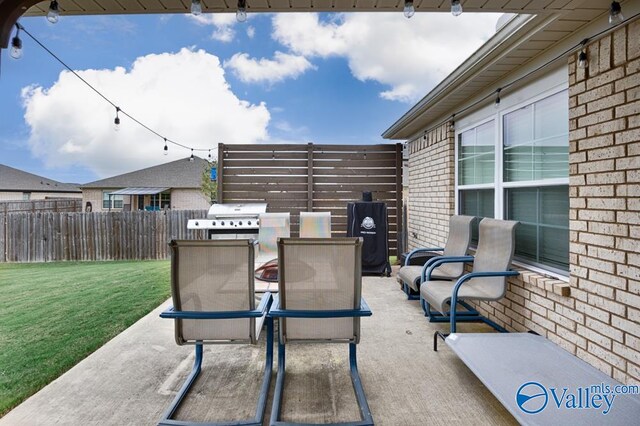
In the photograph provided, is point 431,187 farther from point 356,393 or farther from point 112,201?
point 112,201

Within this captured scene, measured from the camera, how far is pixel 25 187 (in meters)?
23.6

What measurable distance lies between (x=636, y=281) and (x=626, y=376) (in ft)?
1.95

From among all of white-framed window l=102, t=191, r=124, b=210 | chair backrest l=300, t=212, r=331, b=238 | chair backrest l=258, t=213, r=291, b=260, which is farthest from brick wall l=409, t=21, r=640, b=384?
white-framed window l=102, t=191, r=124, b=210

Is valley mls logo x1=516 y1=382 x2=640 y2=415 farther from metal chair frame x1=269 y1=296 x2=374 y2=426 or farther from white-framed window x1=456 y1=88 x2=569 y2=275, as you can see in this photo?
white-framed window x1=456 y1=88 x2=569 y2=275

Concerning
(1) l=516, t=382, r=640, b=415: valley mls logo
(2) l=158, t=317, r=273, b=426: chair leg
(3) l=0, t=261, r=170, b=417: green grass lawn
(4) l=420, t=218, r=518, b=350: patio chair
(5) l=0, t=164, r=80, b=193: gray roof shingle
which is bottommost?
(3) l=0, t=261, r=170, b=417: green grass lawn

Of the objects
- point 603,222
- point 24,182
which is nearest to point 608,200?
point 603,222

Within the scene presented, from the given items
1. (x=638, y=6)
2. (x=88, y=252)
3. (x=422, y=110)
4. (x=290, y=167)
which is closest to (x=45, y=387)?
(x=638, y=6)

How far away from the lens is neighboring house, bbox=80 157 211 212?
19.2 metres

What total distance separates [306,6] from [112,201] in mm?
20850

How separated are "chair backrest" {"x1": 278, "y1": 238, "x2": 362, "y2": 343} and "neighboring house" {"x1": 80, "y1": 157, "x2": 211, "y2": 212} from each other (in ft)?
58.5

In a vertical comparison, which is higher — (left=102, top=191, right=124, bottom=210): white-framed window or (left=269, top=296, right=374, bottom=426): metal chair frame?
(left=102, top=191, right=124, bottom=210): white-framed window

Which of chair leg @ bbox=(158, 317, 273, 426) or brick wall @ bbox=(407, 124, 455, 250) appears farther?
brick wall @ bbox=(407, 124, 455, 250)

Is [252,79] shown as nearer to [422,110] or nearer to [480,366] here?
[422,110]

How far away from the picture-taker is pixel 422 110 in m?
5.11
